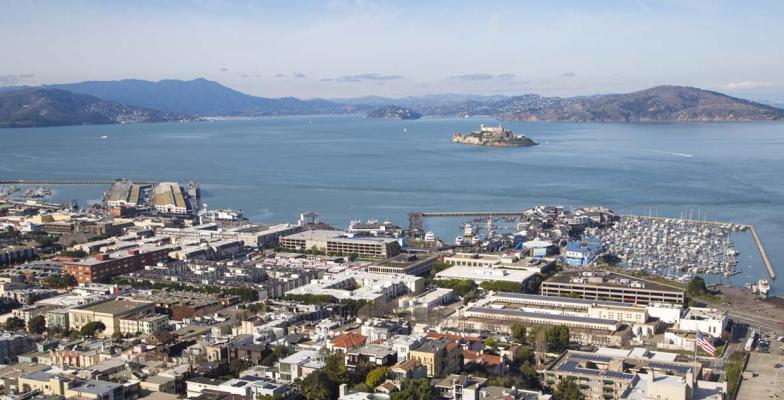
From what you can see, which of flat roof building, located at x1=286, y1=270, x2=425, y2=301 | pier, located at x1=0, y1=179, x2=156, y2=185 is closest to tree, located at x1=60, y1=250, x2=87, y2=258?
flat roof building, located at x1=286, y1=270, x2=425, y2=301

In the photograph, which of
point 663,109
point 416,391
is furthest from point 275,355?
point 663,109

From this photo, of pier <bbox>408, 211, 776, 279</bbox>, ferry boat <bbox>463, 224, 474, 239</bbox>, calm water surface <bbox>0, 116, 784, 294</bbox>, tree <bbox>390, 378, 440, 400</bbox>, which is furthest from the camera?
calm water surface <bbox>0, 116, 784, 294</bbox>

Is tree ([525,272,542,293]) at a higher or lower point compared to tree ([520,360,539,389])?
lower

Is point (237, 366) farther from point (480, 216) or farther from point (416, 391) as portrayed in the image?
point (480, 216)

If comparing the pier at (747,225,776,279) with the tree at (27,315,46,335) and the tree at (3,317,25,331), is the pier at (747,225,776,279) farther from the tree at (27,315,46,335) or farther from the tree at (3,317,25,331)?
the tree at (3,317,25,331)

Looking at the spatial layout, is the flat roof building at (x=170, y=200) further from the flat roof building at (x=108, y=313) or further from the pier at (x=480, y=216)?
the flat roof building at (x=108, y=313)

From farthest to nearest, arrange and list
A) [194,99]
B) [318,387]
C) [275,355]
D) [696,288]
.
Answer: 1. [194,99]
2. [696,288]
3. [275,355]
4. [318,387]
